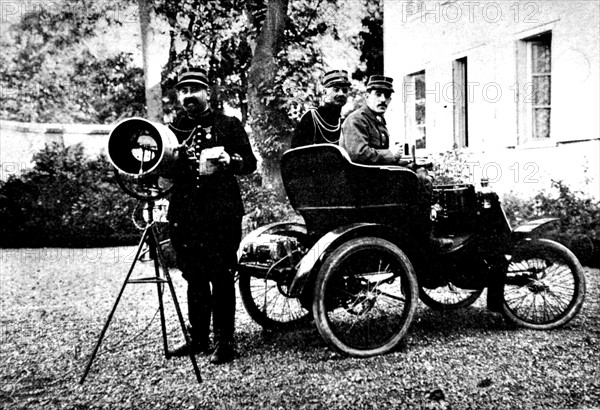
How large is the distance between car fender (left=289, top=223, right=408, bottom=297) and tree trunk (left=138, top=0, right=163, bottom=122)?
5.01 ft

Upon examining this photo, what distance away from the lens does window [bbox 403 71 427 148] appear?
5.14m

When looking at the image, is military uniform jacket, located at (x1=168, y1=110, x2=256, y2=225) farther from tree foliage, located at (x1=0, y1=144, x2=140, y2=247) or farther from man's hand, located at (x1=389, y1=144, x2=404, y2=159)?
tree foliage, located at (x1=0, y1=144, x2=140, y2=247)

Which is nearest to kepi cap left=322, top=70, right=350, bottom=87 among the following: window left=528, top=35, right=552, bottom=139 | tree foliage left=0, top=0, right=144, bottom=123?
tree foliage left=0, top=0, right=144, bottom=123

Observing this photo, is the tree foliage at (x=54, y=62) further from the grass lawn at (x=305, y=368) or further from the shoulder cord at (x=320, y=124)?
the grass lawn at (x=305, y=368)

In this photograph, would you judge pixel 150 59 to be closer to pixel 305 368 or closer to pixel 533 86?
pixel 305 368

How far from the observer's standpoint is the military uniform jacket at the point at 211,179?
7.92ft

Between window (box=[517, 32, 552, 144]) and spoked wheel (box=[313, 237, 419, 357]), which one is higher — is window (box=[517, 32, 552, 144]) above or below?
above

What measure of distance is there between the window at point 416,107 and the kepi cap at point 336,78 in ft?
7.55

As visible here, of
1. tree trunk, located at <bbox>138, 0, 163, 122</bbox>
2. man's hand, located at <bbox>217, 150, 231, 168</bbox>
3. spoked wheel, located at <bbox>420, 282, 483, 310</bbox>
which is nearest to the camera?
man's hand, located at <bbox>217, 150, 231, 168</bbox>

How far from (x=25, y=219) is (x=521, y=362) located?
3.72m

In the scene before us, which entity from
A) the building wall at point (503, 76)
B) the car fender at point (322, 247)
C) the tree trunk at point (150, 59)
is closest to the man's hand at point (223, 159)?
the car fender at point (322, 247)

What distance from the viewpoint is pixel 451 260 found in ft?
8.97

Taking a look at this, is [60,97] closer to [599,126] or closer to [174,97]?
[174,97]

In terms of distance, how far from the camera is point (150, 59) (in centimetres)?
310
